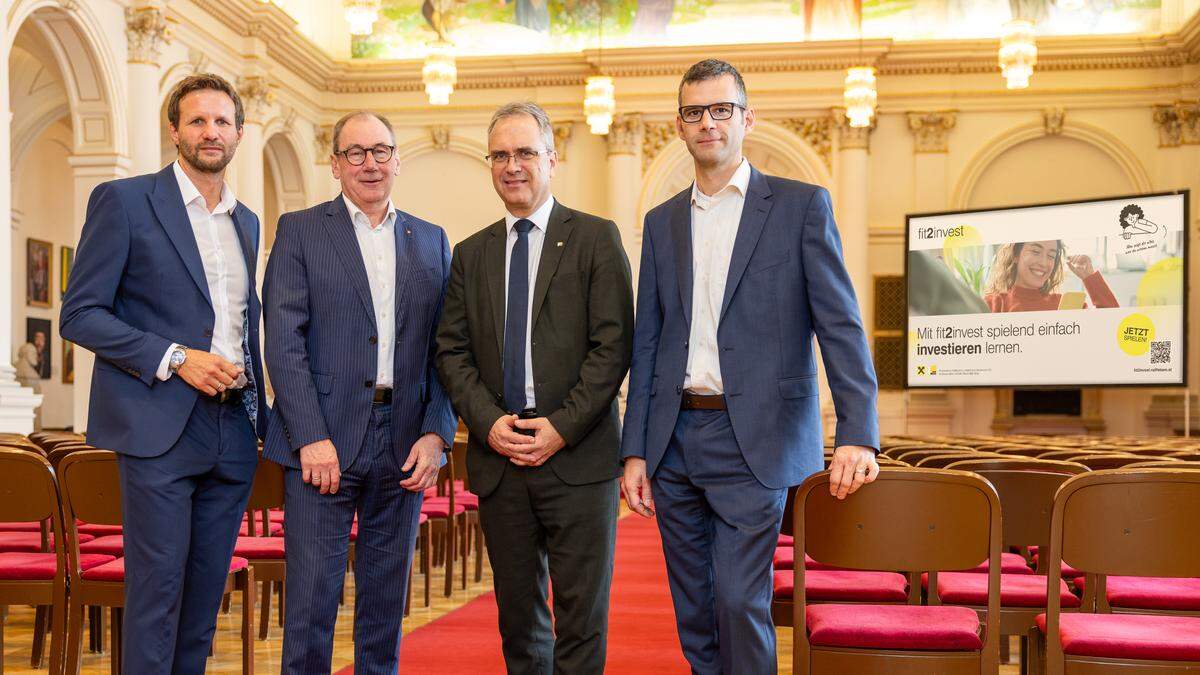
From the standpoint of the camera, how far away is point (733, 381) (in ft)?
9.46

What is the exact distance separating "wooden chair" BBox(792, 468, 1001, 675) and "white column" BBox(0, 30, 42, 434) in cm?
789

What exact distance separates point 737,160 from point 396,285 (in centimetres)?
104

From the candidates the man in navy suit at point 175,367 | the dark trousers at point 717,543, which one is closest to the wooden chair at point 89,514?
the man in navy suit at point 175,367

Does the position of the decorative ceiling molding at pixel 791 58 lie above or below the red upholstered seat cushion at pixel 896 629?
above

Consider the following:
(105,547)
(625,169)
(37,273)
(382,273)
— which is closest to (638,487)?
(382,273)

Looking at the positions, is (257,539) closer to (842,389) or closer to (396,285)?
(396,285)

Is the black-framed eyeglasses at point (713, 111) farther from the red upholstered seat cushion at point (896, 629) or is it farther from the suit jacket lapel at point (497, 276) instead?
the red upholstered seat cushion at point (896, 629)

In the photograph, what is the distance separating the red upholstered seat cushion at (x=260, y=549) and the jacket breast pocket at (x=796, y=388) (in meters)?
2.50

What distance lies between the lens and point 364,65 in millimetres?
16812

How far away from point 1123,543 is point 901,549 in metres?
0.52

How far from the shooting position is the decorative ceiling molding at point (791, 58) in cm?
1524

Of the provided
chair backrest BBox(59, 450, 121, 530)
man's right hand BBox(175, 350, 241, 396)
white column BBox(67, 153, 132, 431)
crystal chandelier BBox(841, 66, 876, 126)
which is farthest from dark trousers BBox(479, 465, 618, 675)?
crystal chandelier BBox(841, 66, 876, 126)

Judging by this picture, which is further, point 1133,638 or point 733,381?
point 733,381

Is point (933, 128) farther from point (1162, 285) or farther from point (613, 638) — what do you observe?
point (613, 638)
